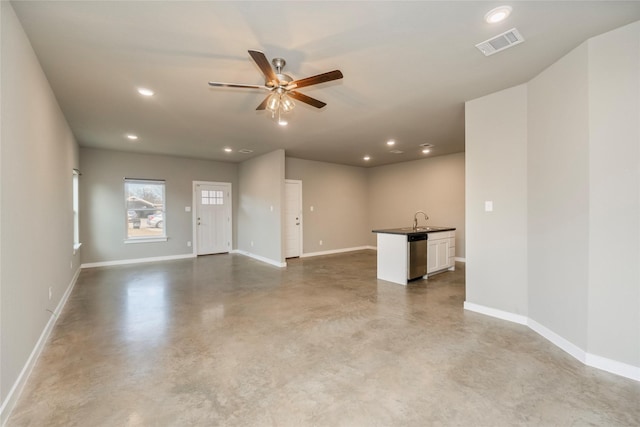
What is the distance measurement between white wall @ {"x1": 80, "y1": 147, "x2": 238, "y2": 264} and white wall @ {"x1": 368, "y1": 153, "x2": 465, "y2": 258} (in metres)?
5.18

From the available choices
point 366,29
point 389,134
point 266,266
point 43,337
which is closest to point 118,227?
point 266,266

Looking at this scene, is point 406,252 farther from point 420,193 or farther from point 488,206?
point 420,193

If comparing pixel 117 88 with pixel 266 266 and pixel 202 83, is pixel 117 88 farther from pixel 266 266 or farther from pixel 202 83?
pixel 266 266

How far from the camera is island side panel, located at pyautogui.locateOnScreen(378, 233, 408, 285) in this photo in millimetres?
4762

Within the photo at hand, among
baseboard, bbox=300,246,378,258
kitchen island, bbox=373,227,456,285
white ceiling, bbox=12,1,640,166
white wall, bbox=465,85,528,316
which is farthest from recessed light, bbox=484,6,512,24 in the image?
baseboard, bbox=300,246,378,258

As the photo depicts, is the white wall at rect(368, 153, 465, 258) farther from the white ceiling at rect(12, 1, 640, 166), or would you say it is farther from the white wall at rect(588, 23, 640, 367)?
the white wall at rect(588, 23, 640, 367)

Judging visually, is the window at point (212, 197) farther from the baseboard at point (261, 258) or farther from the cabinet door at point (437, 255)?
the cabinet door at point (437, 255)

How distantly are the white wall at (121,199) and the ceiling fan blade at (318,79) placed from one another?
587cm

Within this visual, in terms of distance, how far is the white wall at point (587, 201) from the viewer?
2160 mm

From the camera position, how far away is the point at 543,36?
2252mm

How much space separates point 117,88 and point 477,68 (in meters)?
3.85

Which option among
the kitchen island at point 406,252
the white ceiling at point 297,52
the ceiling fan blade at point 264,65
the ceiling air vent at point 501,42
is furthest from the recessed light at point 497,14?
the kitchen island at point 406,252

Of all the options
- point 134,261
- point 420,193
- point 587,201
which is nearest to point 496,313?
point 587,201

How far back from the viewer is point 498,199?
3.29 m
